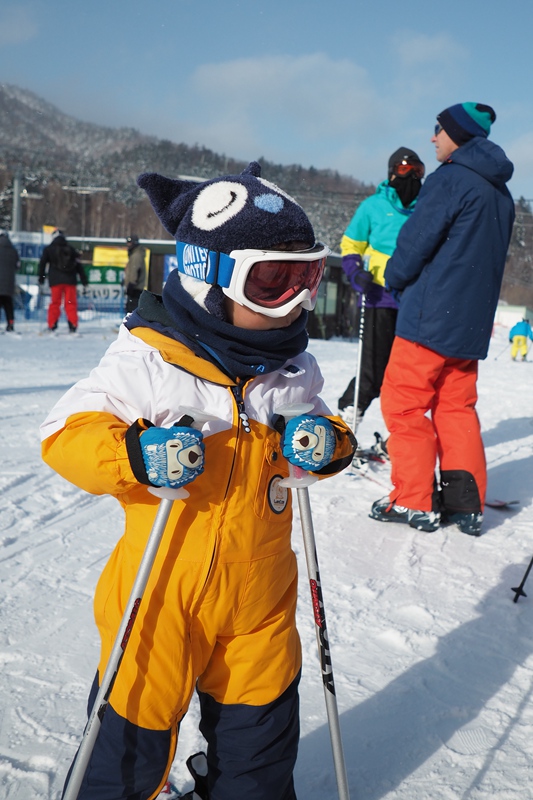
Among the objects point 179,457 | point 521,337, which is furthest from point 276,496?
point 521,337

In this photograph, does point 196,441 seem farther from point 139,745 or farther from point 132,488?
point 139,745

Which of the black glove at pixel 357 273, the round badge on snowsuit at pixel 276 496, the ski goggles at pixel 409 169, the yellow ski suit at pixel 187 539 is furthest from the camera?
the black glove at pixel 357 273

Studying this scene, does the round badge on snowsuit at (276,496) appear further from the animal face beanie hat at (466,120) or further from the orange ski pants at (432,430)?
the animal face beanie hat at (466,120)

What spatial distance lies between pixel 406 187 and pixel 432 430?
1.86 meters

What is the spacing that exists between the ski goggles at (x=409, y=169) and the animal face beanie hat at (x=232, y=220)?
3.24 m

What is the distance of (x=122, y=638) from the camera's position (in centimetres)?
140

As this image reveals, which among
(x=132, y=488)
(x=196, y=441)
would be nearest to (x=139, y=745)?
(x=132, y=488)

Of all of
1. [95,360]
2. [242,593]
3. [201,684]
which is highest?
[242,593]

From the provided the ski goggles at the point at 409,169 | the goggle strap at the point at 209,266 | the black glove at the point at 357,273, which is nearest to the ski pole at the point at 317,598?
the goggle strap at the point at 209,266

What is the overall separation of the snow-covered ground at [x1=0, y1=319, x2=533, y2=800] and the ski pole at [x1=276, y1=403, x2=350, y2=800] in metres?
0.33

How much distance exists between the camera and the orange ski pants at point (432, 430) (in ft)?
12.1

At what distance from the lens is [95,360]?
9586mm

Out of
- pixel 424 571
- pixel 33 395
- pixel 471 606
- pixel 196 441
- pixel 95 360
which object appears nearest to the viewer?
pixel 196 441

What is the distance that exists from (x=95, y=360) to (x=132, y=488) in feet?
27.4
